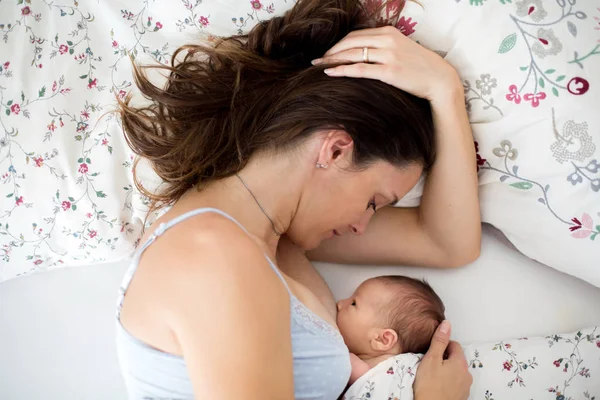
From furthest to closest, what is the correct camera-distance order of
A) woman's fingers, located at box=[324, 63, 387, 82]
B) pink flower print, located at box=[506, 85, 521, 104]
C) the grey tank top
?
pink flower print, located at box=[506, 85, 521, 104] < woman's fingers, located at box=[324, 63, 387, 82] < the grey tank top

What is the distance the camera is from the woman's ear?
43.4 inches

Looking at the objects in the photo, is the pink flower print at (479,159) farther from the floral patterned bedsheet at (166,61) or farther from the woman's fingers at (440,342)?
the woman's fingers at (440,342)

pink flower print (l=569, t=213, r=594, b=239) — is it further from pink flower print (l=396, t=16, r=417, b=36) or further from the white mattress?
pink flower print (l=396, t=16, r=417, b=36)

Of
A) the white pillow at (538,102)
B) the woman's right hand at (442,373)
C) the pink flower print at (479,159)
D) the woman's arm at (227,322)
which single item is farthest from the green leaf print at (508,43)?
the woman's arm at (227,322)

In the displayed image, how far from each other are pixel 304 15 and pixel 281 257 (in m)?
0.59

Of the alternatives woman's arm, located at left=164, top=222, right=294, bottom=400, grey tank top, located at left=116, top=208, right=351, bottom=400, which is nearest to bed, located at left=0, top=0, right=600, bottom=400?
grey tank top, located at left=116, top=208, right=351, bottom=400

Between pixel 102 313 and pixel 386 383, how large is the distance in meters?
0.74

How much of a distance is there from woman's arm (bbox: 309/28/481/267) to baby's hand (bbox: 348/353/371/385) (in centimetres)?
30

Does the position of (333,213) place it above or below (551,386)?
above

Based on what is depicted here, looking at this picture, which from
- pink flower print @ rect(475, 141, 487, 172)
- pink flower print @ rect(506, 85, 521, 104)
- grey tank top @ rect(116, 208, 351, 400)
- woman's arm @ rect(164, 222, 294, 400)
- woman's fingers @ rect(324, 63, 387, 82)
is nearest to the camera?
woman's arm @ rect(164, 222, 294, 400)

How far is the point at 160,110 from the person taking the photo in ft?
4.16

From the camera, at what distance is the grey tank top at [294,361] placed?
3.43 ft

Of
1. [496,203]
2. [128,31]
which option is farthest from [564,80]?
[128,31]

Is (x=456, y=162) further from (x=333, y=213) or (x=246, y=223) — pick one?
(x=246, y=223)
